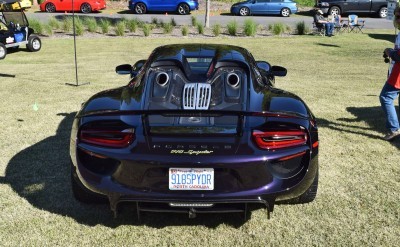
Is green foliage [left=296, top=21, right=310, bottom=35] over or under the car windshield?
under

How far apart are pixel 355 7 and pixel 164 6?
12.0 metres

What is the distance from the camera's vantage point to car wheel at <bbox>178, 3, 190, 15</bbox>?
96.6ft

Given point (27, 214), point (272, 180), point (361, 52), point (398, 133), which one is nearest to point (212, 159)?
point (272, 180)

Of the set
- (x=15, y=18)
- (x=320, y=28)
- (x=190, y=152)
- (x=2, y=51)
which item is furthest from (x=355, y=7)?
(x=190, y=152)

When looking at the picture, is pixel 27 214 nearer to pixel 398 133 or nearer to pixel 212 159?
pixel 212 159

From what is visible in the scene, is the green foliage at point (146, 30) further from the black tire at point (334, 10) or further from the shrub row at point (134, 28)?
the black tire at point (334, 10)

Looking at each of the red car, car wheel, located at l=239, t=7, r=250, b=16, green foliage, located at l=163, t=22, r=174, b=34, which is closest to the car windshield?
green foliage, located at l=163, t=22, r=174, b=34

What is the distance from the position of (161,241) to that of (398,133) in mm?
3730

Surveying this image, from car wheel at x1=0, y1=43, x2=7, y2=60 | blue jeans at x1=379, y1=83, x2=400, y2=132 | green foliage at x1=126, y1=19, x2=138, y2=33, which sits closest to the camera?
blue jeans at x1=379, y1=83, x2=400, y2=132

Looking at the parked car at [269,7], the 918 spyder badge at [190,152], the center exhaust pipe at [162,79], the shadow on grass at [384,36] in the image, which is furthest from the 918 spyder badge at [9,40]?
the parked car at [269,7]

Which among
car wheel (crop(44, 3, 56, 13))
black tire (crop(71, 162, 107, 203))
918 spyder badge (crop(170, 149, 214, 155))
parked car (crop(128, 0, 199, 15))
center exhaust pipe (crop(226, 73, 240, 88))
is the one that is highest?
center exhaust pipe (crop(226, 73, 240, 88))

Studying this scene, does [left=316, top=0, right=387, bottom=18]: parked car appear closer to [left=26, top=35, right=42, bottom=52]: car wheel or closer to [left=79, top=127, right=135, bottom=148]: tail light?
[left=26, top=35, right=42, bottom=52]: car wheel

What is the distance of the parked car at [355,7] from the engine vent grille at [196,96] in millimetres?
26146

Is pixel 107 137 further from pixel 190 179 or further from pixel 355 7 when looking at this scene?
pixel 355 7
